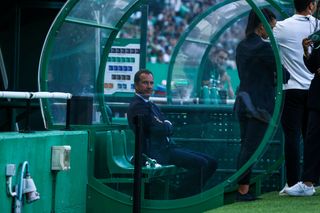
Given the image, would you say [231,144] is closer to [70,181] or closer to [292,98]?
[292,98]

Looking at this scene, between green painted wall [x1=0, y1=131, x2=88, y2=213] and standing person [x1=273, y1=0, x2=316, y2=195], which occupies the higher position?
standing person [x1=273, y1=0, x2=316, y2=195]

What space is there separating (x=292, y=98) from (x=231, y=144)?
0.81 m

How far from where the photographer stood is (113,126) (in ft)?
34.7

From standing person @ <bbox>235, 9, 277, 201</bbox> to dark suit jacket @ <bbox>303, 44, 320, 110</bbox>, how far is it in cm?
36

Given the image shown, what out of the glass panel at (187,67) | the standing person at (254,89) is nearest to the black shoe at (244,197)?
the standing person at (254,89)

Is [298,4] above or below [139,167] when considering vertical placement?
above

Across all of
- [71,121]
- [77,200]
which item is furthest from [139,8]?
[77,200]

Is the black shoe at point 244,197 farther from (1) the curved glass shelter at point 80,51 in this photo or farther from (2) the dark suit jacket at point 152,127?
(1) the curved glass shelter at point 80,51

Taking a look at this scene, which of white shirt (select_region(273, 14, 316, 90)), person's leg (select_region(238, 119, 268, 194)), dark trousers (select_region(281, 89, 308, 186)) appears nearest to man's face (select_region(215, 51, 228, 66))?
white shirt (select_region(273, 14, 316, 90))

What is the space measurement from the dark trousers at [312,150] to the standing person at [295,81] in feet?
0.96

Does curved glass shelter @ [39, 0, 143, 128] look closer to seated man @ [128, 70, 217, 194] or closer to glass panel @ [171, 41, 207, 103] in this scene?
seated man @ [128, 70, 217, 194]

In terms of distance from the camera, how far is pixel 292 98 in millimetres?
10352

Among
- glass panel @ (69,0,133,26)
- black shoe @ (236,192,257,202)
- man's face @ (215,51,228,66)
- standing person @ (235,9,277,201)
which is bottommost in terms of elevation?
black shoe @ (236,192,257,202)

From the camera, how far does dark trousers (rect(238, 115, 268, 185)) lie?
9.91 meters
